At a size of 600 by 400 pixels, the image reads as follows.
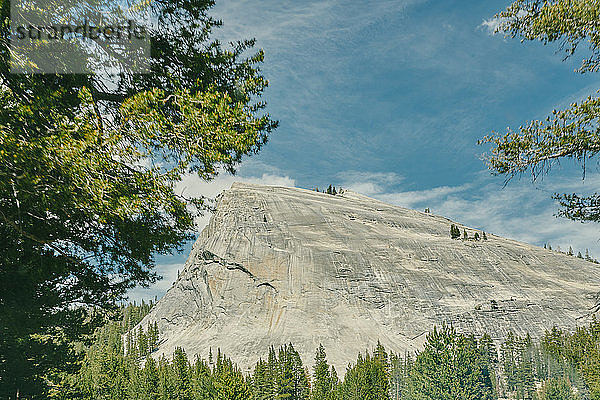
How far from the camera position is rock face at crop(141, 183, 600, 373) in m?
102

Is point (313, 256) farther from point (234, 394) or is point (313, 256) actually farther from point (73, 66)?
point (73, 66)

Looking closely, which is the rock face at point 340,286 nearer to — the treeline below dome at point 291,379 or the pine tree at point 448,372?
the treeline below dome at point 291,379

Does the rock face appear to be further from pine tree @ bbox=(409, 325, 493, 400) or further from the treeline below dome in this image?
pine tree @ bbox=(409, 325, 493, 400)

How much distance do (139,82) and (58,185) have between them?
2.27 metres

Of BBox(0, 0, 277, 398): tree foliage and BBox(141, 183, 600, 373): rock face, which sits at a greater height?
BBox(141, 183, 600, 373): rock face

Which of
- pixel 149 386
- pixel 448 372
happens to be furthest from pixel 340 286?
pixel 149 386

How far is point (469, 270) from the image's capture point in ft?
403

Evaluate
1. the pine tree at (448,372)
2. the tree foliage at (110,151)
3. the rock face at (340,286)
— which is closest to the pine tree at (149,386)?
the pine tree at (448,372)

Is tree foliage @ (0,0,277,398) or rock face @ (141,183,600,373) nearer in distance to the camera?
tree foliage @ (0,0,277,398)

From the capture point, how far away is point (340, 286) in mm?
113625

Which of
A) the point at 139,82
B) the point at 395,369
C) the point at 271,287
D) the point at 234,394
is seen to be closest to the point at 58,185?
the point at 139,82

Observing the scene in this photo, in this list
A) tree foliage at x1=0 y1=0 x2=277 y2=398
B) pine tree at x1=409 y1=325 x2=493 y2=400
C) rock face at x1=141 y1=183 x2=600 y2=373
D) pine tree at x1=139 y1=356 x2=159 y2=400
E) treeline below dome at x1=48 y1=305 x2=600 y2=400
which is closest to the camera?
tree foliage at x1=0 y1=0 x2=277 y2=398

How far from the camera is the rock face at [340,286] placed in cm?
10245

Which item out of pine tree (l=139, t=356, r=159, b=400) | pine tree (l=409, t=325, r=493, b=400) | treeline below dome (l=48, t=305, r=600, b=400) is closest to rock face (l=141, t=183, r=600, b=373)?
treeline below dome (l=48, t=305, r=600, b=400)
